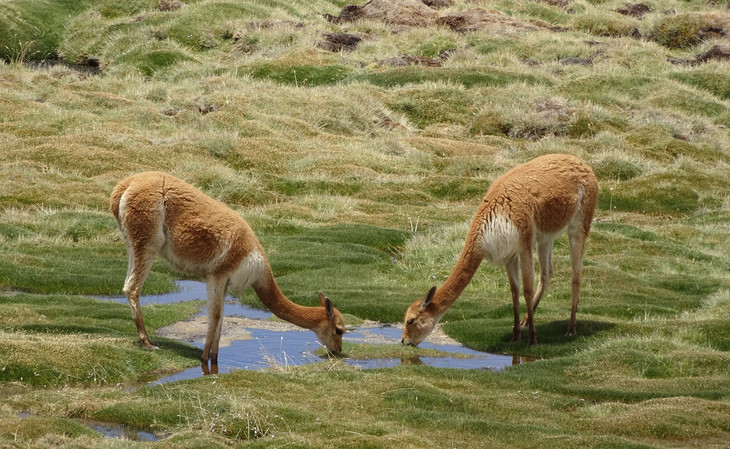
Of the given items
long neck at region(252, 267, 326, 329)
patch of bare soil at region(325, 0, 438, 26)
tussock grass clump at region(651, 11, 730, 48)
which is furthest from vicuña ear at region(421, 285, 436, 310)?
tussock grass clump at region(651, 11, 730, 48)

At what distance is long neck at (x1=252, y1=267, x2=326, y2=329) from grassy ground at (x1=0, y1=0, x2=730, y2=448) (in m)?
0.74

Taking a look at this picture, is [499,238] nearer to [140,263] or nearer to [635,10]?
[140,263]

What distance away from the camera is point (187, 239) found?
11.8m

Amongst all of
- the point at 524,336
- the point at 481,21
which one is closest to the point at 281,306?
the point at 524,336

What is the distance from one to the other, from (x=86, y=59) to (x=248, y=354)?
37280 mm

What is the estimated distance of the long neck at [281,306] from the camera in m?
12.3

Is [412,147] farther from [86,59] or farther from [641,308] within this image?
[86,59]

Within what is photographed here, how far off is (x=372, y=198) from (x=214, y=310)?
13352mm

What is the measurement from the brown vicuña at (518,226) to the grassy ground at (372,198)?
657mm

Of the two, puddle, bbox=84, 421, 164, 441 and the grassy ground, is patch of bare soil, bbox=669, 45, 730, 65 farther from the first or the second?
puddle, bbox=84, 421, 164, 441

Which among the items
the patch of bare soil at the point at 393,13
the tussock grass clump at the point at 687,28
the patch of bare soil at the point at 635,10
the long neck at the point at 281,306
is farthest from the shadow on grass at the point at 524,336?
the patch of bare soil at the point at 635,10

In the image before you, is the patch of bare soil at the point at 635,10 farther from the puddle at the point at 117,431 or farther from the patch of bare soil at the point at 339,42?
Result: the puddle at the point at 117,431

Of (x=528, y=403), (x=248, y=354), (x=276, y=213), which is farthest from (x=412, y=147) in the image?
(x=528, y=403)

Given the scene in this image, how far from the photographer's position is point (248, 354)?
1305cm
